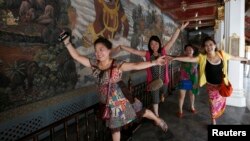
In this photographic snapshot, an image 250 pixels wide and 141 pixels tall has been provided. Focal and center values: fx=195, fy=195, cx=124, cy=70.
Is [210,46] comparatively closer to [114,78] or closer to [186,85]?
[186,85]

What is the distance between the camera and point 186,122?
4.52m

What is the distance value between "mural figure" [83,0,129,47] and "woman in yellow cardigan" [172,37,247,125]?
2.82 meters

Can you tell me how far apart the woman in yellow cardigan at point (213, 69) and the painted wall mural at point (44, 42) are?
2.67 meters

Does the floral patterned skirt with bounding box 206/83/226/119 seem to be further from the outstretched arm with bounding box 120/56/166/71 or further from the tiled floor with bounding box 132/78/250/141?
the outstretched arm with bounding box 120/56/166/71

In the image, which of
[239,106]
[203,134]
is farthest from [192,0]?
[203,134]

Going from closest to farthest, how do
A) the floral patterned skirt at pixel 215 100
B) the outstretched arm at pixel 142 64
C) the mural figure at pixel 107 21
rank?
the outstretched arm at pixel 142 64, the floral patterned skirt at pixel 215 100, the mural figure at pixel 107 21

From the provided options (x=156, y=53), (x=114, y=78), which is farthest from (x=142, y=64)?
(x=156, y=53)

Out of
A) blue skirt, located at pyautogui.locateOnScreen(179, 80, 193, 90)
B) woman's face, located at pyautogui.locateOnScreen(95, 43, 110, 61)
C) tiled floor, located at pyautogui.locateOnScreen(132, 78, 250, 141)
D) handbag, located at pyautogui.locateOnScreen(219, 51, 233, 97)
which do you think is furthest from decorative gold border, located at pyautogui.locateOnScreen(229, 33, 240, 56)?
woman's face, located at pyautogui.locateOnScreen(95, 43, 110, 61)

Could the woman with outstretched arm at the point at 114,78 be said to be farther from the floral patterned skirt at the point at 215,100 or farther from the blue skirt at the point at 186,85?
the blue skirt at the point at 186,85

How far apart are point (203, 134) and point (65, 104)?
3.15m

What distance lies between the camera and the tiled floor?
377 centimetres

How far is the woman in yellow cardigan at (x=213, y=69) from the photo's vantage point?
11.8 ft

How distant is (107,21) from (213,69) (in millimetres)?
3657

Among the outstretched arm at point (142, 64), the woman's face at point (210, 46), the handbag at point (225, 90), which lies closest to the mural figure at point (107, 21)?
the outstretched arm at point (142, 64)
